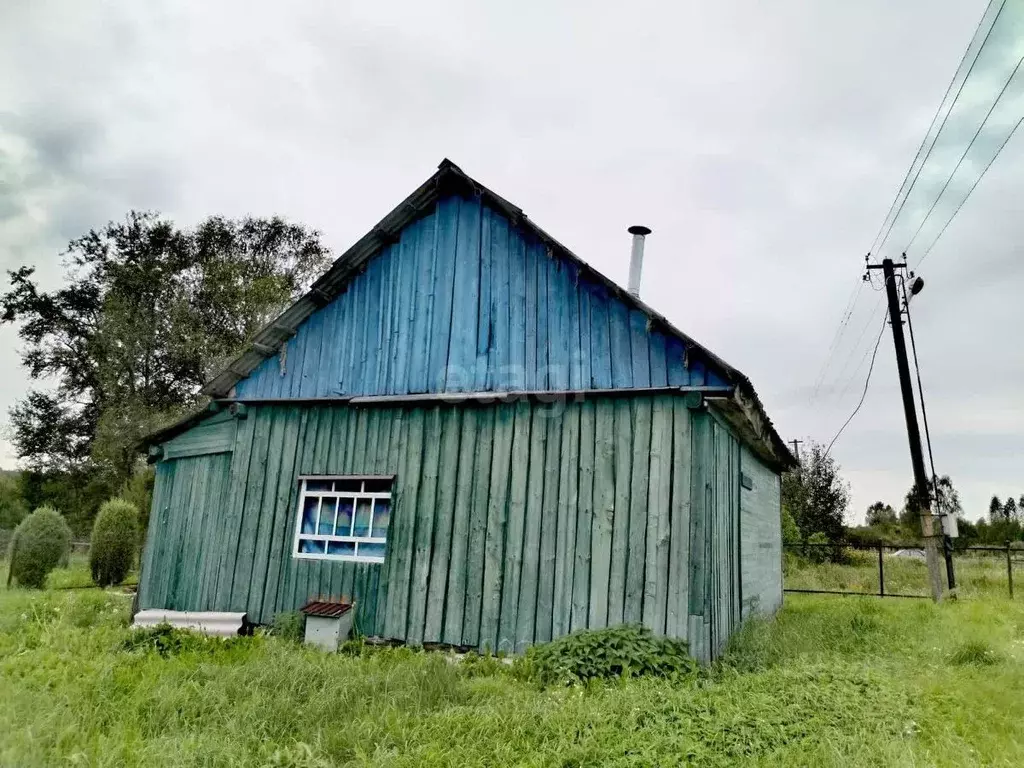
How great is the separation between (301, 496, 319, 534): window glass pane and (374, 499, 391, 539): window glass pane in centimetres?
98

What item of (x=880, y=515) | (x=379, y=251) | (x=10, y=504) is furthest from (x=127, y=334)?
(x=880, y=515)

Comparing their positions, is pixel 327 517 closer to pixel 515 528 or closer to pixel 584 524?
pixel 515 528

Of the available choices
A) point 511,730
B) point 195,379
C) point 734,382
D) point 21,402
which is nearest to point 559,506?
point 734,382

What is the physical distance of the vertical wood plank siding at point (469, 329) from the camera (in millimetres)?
8086

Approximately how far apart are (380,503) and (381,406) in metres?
1.31

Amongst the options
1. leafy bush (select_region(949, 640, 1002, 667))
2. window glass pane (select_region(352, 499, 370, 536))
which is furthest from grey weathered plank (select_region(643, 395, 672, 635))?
window glass pane (select_region(352, 499, 370, 536))

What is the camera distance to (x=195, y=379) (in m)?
26.2

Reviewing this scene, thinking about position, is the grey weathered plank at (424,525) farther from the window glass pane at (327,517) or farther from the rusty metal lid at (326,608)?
the window glass pane at (327,517)

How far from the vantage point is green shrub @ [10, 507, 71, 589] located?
48.6ft

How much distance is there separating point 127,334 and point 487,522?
21.6m

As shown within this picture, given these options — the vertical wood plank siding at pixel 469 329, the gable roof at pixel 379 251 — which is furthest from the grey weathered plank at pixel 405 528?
the gable roof at pixel 379 251

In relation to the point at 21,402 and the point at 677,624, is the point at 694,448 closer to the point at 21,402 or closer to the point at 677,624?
the point at 677,624

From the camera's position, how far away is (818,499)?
29375 mm

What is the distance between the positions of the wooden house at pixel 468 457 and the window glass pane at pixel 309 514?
0.10 ft
